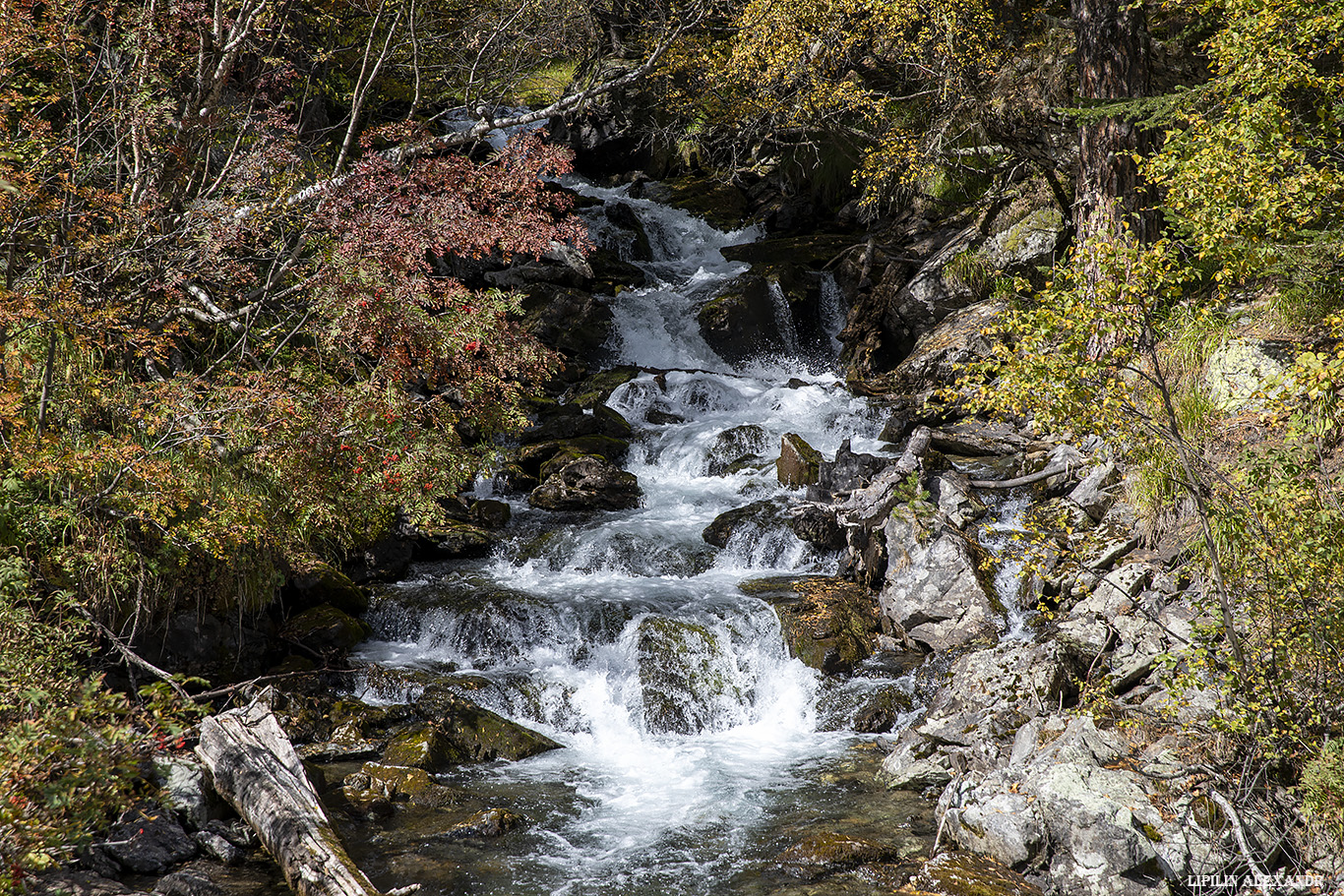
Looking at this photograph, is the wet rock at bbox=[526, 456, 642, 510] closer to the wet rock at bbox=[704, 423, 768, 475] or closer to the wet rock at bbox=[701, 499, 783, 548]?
the wet rock at bbox=[704, 423, 768, 475]

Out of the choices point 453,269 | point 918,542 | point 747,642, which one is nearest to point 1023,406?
point 918,542

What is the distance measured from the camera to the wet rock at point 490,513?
1381 centimetres

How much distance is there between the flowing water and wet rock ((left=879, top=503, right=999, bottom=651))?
0.92 meters

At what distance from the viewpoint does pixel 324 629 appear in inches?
391

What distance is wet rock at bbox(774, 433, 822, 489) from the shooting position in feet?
46.2

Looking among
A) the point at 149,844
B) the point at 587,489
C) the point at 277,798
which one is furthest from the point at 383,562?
the point at 149,844

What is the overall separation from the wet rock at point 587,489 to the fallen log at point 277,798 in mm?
8041

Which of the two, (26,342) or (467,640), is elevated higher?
(26,342)

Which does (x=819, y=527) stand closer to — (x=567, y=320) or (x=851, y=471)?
(x=851, y=471)

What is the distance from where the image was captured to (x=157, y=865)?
5777 mm

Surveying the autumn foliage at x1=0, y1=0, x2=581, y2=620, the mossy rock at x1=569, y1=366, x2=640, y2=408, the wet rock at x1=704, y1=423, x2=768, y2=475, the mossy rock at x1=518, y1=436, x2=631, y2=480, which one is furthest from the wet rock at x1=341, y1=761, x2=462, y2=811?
the mossy rock at x1=569, y1=366, x2=640, y2=408

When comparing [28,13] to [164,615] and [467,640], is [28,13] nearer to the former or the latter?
[164,615]

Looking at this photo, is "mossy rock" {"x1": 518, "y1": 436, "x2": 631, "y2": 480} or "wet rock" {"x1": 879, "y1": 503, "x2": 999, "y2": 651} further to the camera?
"mossy rock" {"x1": 518, "y1": 436, "x2": 631, "y2": 480}

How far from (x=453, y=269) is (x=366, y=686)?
12309mm
